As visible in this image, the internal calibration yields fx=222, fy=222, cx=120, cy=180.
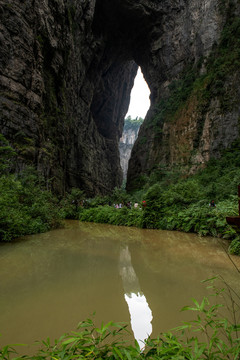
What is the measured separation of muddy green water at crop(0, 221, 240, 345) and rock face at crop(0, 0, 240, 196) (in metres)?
7.67

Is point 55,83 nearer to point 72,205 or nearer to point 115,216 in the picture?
point 72,205

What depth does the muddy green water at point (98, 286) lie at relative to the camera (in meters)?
1.78

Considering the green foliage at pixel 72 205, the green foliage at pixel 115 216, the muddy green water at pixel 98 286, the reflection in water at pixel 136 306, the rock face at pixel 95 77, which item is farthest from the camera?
the green foliage at pixel 72 205

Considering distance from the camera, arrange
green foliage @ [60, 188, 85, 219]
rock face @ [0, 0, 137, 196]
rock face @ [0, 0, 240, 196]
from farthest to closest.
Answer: green foliage @ [60, 188, 85, 219], rock face @ [0, 0, 240, 196], rock face @ [0, 0, 137, 196]

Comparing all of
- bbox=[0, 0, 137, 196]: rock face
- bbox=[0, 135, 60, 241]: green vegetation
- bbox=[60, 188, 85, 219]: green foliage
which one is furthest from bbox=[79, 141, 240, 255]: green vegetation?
bbox=[0, 0, 137, 196]: rock face

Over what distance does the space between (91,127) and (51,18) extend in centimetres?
1408

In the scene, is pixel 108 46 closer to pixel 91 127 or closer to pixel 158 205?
pixel 91 127

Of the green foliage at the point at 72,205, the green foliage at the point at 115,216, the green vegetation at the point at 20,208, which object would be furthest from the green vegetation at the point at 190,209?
the green vegetation at the point at 20,208

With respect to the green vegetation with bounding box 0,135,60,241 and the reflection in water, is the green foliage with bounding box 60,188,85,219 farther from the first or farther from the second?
the reflection in water

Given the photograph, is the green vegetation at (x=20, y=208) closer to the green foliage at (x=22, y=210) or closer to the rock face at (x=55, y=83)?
the green foliage at (x=22, y=210)

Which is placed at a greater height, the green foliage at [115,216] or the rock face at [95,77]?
the rock face at [95,77]

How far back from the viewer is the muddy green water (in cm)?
178

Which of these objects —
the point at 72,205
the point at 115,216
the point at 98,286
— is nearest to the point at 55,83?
the point at 72,205

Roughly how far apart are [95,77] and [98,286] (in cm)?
2815
